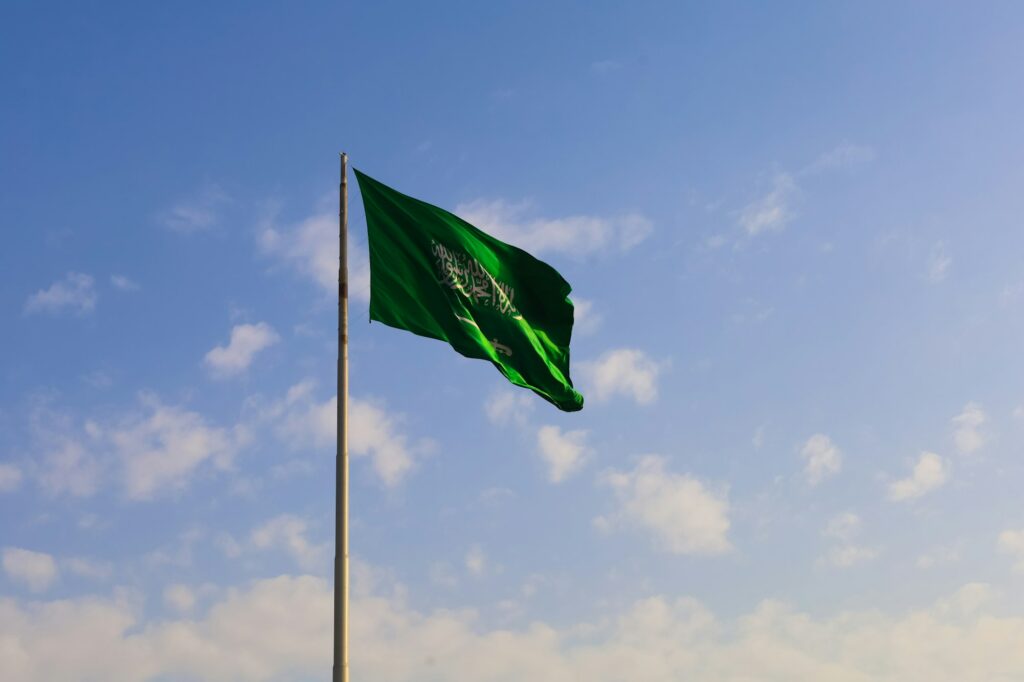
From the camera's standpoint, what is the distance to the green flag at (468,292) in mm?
22156

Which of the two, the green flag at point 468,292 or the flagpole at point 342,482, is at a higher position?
the green flag at point 468,292

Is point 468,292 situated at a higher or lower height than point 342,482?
higher

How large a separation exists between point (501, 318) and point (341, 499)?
630 cm

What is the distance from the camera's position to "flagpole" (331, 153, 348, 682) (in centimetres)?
1858

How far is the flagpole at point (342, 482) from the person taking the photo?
61.0ft

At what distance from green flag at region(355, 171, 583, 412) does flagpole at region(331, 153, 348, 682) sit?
58 cm

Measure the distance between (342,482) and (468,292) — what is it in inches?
219

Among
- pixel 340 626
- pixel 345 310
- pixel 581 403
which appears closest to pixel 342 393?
pixel 345 310

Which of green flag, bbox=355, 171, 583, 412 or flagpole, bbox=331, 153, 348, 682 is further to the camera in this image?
green flag, bbox=355, 171, 583, 412

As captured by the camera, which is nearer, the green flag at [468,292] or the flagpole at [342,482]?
the flagpole at [342,482]

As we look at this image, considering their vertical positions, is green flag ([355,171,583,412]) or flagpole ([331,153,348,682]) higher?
green flag ([355,171,583,412])

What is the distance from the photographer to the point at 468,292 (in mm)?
23625

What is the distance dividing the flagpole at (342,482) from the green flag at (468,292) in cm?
58

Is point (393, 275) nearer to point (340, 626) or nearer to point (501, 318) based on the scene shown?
point (501, 318)
